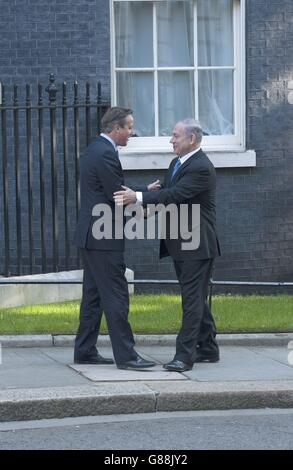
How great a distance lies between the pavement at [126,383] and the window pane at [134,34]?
14.0 feet

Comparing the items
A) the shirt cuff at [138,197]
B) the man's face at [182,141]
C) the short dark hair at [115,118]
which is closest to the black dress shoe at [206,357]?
the shirt cuff at [138,197]

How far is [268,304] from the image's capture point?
11227 millimetres

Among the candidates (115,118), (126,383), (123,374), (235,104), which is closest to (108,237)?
(115,118)

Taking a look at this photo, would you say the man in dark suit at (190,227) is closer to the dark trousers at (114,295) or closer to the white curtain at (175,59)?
the dark trousers at (114,295)

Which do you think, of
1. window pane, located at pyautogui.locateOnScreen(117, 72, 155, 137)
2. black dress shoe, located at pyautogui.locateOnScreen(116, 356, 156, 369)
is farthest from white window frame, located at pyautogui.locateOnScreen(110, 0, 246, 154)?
black dress shoe, located at pyautogui.locateOnScreen(116, 356, 156, 369)

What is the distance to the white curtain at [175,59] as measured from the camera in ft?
40.5

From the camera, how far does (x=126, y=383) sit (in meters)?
7.74

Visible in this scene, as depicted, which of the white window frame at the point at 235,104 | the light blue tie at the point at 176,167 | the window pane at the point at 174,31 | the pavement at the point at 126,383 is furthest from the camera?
the window pane at the point at 174,31

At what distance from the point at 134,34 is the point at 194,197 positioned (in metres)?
4.61

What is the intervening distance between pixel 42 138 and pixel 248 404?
15.4 feet

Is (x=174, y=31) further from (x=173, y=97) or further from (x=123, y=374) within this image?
(x=123, y=374)
